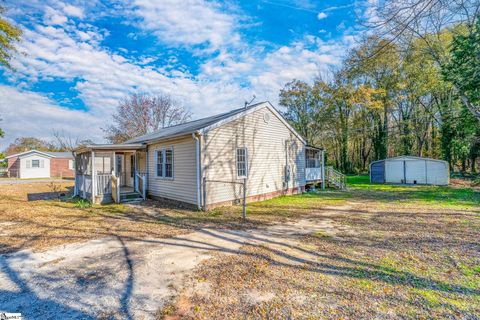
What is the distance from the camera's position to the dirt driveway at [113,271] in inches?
123

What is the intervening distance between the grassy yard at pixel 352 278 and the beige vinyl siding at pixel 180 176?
5.10m

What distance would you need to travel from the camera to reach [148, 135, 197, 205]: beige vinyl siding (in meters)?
9.60

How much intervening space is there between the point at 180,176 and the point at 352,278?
7.92 metres

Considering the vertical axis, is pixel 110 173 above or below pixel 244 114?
below

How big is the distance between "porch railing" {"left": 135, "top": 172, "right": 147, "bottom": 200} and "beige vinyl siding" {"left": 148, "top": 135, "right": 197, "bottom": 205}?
1.64 feet

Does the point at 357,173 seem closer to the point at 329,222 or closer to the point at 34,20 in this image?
the point at 329,222

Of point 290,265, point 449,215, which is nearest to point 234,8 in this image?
point 290,265

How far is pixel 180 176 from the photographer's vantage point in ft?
33.7

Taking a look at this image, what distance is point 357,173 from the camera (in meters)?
30.8

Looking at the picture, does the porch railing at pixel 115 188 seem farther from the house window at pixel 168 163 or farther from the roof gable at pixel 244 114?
the roof gable at pixel 244 114

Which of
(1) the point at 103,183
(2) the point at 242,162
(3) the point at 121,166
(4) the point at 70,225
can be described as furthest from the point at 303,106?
(4) the point at 70,225

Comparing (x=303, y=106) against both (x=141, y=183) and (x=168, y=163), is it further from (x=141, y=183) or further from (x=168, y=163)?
(x=141, y=183)

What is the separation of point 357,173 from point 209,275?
31238mm

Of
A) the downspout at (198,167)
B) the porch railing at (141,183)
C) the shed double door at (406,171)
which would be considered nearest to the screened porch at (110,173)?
the porch railing at (141,183)
